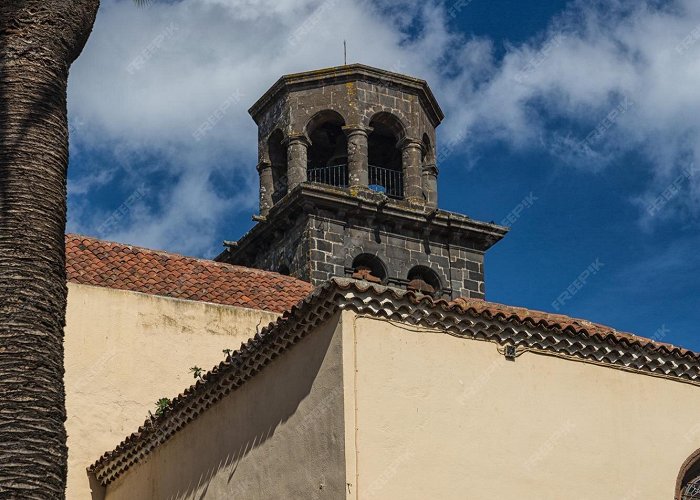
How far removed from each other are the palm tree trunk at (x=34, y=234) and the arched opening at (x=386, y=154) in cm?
1300

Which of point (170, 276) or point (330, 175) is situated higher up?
point (330, 175)

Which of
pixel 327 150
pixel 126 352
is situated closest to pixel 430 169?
pixel 327 150

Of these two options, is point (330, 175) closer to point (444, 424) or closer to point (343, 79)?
point (343, 79)

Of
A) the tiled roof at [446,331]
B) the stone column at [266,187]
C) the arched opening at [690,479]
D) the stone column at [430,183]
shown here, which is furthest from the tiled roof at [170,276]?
the arched opening at [690,479]

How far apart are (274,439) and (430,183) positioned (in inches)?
491

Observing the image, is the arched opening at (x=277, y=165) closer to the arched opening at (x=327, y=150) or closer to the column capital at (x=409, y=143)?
the arched opening at (x=327, y=150)

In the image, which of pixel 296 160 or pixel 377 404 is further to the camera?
pixel 296 160

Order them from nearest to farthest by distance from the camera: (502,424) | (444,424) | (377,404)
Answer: (377,404), (444,424), (502,424)

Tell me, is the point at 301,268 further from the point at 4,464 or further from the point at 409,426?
the point at 4,464

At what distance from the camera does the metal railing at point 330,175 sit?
22.6 m

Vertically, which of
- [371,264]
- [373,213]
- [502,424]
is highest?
[373,213]

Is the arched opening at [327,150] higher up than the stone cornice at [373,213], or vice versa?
the arched opening at [327,150]

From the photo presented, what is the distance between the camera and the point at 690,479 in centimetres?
1138

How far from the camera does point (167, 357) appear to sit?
16.6 m
